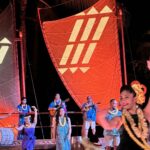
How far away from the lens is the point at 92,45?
1766cm

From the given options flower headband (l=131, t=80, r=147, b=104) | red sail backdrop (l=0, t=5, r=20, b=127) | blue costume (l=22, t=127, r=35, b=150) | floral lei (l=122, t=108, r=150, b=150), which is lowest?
blue costume (l=22, t=127, r=35, b=150)

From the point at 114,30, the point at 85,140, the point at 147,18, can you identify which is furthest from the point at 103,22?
the point at 85,140

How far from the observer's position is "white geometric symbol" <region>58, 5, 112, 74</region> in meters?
17.6

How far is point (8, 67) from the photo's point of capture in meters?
17.7

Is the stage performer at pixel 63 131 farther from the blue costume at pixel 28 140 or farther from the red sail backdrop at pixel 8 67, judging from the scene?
the red sail backdrop at pixel 8 67

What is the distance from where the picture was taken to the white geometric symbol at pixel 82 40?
17.6 meters

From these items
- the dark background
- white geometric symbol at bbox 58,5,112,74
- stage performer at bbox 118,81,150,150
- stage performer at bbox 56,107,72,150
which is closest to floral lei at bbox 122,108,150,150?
stage performer at bbox 118,81,150,150

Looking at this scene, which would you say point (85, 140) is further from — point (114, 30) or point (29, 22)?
point (29, 22)

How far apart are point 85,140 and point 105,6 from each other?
44.3ft

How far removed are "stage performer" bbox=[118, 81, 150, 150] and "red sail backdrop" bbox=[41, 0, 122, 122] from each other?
41.2ft

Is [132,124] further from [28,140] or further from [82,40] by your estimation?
[82,40]

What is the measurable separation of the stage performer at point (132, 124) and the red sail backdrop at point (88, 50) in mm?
12563

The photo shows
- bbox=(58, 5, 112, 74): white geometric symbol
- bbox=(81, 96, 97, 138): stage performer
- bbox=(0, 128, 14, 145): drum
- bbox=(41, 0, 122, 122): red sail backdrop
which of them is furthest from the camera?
bbox=(58, 5, 112, 74): white geometric symbol

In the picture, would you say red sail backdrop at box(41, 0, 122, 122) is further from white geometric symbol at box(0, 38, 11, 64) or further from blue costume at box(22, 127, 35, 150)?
blue costume at box(22, 127, 35, 150)
